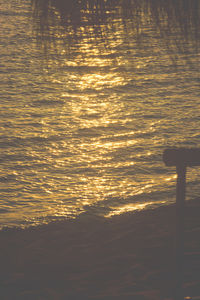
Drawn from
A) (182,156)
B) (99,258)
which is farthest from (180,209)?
(99,258)

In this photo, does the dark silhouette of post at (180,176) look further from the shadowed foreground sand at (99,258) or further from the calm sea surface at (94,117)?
the shadowed foreground sand at (99,258)

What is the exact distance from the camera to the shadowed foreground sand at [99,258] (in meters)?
3.74

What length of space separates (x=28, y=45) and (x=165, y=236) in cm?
775

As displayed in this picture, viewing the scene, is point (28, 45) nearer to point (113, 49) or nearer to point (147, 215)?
point (147, 215)

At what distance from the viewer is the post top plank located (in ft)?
7.78

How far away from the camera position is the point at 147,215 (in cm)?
508

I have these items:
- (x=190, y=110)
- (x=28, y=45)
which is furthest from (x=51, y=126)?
(x=28, y=45)

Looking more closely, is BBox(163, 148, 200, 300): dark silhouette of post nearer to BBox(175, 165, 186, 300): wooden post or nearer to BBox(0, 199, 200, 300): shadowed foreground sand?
BBox(175, 165, 186, 300): wooden post

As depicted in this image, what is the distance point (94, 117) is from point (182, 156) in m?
5.29

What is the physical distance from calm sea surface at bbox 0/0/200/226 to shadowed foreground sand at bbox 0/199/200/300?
331mm

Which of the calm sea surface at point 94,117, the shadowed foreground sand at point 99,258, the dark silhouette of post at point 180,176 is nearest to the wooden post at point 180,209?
the dark silhouette of post at point 180,176

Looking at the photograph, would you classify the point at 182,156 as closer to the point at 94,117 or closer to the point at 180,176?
the point at 180,176

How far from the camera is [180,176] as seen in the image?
256cm

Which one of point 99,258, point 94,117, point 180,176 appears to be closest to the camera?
point 180,176
